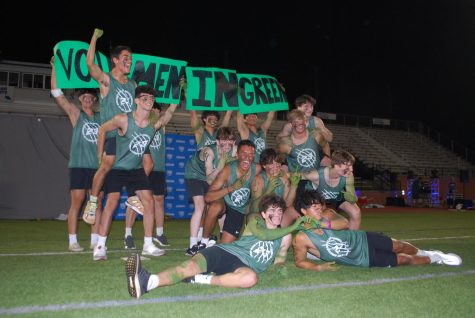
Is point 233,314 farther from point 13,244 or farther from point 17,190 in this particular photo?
point 17,190

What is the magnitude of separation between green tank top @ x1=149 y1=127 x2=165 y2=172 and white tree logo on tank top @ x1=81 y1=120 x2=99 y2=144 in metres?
0.92

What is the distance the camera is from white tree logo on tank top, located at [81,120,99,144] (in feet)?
24.5

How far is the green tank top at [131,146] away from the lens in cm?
593

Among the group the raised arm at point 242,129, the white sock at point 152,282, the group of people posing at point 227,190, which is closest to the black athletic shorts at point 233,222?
the group of people posing at point 227,190

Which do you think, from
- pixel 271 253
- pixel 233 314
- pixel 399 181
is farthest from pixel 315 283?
pixel 399 181

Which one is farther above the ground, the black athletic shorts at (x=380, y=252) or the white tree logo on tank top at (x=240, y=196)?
the white tree logo on tank top at (x=240, y=196)

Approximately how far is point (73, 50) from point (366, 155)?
28.5m

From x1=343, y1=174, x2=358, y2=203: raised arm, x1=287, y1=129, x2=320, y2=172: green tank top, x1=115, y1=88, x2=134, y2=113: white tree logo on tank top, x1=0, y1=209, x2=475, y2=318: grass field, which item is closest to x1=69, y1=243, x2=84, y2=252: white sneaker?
x1=0, y1=209, x2=475, y2=318: grass field

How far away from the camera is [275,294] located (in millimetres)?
4039

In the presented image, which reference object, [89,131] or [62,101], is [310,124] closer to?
[89,131]

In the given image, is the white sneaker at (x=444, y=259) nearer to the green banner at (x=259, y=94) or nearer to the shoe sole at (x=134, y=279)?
the shoe sole at (x=134, y=279)

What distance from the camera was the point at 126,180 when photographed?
19.8ft

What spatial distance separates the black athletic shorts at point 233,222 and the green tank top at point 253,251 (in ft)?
5.78

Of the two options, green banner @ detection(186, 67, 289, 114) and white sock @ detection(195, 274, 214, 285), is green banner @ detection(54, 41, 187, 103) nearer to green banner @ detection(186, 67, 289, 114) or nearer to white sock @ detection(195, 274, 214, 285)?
green banner @ detection(186, 67, 289, 114)
